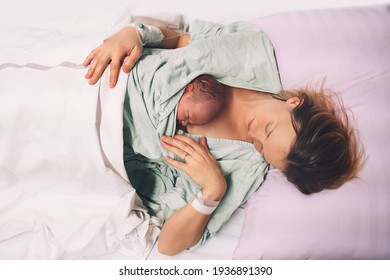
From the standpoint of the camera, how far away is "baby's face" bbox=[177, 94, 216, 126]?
0.79m

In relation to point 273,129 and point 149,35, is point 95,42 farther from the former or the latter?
point 273,129

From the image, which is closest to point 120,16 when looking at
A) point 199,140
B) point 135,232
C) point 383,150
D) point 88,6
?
point 88,6

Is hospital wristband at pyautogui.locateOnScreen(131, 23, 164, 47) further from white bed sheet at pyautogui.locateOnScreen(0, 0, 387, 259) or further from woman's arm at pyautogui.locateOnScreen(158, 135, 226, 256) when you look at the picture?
woman's arm at pyautogui.locateOnScreen(158, 135, 226, 256)

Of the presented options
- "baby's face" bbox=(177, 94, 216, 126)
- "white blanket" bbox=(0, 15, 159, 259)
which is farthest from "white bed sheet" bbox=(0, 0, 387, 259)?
"baby's face" bbox=(177, 94, 216, 126)

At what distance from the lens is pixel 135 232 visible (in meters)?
0.81

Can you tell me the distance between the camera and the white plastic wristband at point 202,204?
31.0 inches

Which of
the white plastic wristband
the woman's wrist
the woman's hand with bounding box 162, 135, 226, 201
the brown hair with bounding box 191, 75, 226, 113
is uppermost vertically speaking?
the brown hair with bounding box 191, 75, 226, 113

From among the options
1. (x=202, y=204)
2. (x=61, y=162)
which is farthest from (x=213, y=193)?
(x=61, y=162)

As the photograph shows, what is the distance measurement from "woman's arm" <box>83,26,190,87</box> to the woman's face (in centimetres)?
23

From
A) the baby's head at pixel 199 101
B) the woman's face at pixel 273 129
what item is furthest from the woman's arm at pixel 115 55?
the woman's face at pixel 273 129

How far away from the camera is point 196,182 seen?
0.79m
